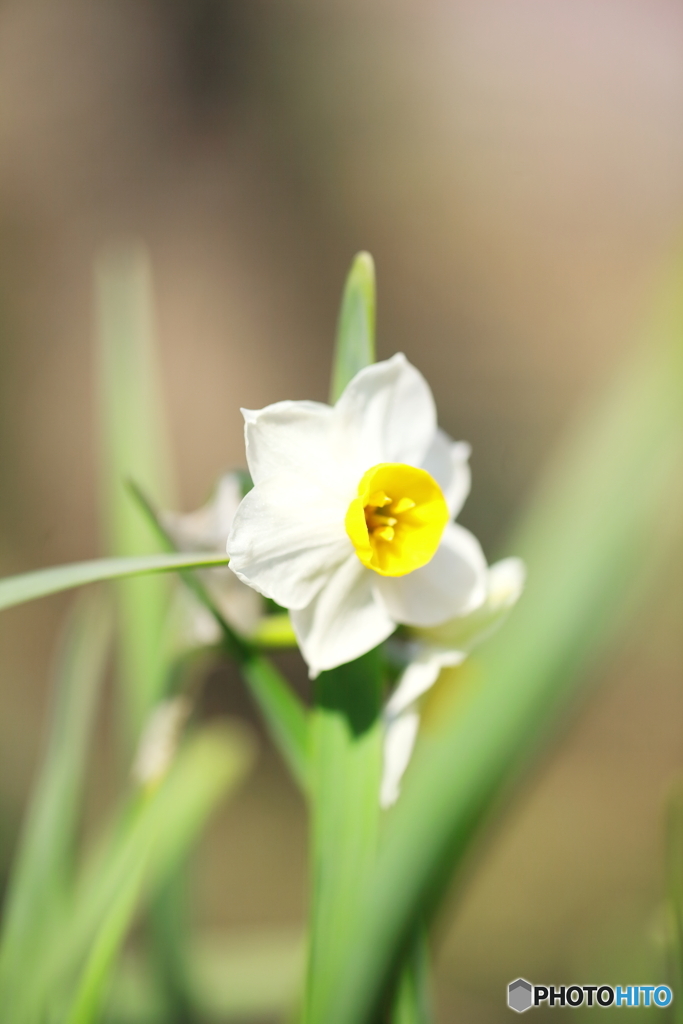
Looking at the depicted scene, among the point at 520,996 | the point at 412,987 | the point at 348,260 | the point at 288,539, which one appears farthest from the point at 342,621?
the point at 348,260

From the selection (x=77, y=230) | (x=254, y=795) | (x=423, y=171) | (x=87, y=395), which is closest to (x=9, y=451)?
(x=87, y=395)

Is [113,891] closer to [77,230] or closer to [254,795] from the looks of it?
[254,795]

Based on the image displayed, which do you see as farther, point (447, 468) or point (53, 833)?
point (53, 833)

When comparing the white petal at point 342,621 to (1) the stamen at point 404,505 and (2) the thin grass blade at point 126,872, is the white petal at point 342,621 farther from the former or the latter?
(2) the thin grass blade at point 126,872

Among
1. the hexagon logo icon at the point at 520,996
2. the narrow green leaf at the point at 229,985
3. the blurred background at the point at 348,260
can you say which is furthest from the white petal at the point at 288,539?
the blurred background at the point at 348,260

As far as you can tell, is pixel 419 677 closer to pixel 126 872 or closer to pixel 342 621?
pixel 342 621

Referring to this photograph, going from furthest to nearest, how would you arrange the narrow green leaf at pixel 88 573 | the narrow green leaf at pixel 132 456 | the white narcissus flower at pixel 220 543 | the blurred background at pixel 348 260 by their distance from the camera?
the blurred background at pixel 348 260, the narrow green leaf at pixel 132 456, the white narcissus flower at pixel 220 543, the narrow green leaf at pixel 88 573
